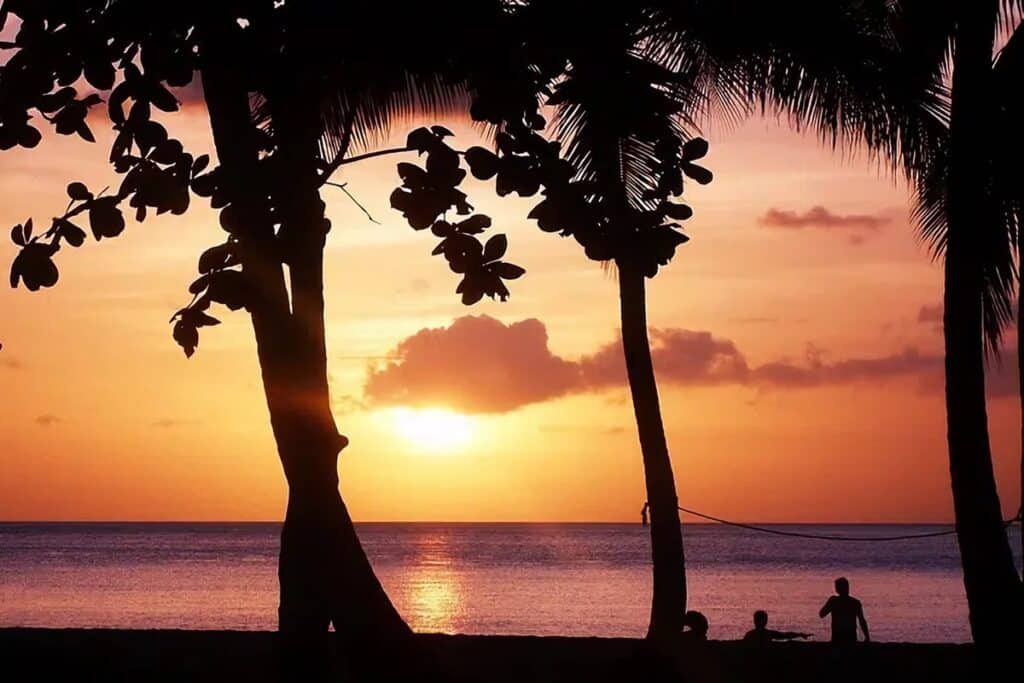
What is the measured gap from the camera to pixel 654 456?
55.0ft

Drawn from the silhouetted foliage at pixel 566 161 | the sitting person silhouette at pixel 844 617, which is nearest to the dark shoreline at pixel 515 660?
the sitting person silhouette at pixel 844 617

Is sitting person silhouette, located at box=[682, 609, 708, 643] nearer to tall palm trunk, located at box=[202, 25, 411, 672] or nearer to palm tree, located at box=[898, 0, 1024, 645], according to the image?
palm tree, located at box=[898, 0, 1024, 645]

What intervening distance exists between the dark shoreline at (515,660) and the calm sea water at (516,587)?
32.1 m

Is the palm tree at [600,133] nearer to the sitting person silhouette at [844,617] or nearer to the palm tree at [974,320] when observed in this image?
the palm tree at [974,320]

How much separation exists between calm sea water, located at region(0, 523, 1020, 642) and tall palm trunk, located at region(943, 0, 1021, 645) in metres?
33.4

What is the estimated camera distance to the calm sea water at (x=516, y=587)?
52.3 m

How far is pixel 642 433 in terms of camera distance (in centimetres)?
1677

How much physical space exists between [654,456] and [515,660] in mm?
3528

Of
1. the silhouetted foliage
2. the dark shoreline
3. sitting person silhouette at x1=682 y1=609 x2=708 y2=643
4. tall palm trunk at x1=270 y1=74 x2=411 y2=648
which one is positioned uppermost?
the silhouetted foliage

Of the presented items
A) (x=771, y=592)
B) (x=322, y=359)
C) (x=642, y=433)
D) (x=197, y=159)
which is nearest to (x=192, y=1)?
(x=197, y=159)

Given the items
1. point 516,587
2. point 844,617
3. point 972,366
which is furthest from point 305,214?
point 516,587

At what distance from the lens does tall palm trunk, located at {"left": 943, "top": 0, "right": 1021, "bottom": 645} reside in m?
14.0

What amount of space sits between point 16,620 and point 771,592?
38911 millimetres

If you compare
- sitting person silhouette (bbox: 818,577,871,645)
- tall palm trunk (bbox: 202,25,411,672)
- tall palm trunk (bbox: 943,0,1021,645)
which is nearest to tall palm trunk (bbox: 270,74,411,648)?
tall palm trunk (bbox: 202,25,411,672)
